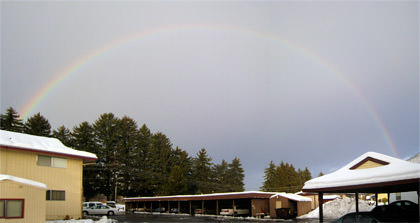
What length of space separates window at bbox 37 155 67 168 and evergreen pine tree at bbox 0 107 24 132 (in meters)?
51.0

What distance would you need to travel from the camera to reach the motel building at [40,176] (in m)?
20.0

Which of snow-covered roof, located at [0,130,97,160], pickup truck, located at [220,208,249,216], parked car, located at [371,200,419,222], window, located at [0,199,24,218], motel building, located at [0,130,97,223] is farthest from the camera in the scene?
pickup truck, located at [220,208,249,216]

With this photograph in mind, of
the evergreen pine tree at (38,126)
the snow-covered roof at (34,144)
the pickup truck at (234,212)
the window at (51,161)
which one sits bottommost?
the pickup truck at (234,212)

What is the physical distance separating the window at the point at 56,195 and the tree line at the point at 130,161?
146 feet

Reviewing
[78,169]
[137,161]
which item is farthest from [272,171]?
[78,169]

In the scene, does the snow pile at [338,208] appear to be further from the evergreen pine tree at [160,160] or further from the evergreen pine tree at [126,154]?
the evergreen pine tree at [126,154]

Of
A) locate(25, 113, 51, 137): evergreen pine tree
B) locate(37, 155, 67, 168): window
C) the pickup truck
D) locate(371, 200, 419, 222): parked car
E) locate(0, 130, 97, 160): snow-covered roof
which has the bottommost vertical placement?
the pickup truck

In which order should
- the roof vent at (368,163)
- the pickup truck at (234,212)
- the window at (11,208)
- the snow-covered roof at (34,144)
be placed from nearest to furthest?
the window at (11,208)
the roof vent at (368,163)
the snow-covered roof at (34,144)
the pickup truck at (234,212)

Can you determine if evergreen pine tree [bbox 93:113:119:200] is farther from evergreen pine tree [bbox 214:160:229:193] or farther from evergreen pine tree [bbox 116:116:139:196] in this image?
evergreen pine tree [bbox 214:160:229:193]

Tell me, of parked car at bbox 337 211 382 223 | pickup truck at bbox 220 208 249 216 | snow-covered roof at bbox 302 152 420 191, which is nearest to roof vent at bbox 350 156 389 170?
snow-covered roof at bbox 302 152 420 191

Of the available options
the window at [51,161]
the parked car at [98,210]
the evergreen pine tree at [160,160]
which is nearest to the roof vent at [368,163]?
the window at [51,161]

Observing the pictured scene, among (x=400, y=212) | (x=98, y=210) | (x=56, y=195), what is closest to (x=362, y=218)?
(x=400, y=212)

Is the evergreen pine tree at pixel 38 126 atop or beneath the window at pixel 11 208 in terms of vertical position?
atop

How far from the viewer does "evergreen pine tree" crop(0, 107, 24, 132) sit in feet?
236
